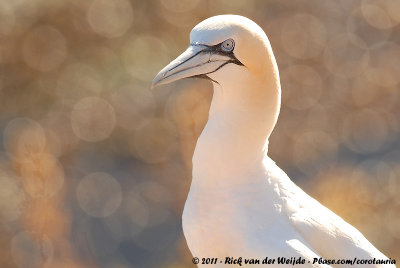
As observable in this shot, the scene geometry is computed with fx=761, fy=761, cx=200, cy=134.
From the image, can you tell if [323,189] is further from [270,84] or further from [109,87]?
[270,84]

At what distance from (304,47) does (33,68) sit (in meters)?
3.51

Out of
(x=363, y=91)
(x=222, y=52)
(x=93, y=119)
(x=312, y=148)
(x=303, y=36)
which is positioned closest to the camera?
(x=222, y=52)

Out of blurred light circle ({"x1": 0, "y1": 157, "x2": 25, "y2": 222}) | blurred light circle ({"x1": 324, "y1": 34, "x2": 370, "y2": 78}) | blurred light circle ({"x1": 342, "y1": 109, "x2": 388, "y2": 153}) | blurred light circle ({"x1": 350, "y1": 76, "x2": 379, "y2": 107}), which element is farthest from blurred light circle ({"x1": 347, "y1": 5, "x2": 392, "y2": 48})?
blurred light circle ({"x1": 0, "y1": 157, "x2": 25, "y2": 222})

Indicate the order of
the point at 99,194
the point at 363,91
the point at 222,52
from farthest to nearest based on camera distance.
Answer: the point at 363,91, the point at 99,194, the point at 222,52

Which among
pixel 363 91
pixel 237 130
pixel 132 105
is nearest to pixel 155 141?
pixel 132 105

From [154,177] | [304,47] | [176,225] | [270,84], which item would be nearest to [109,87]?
[154,177]

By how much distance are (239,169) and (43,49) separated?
20.9 feet

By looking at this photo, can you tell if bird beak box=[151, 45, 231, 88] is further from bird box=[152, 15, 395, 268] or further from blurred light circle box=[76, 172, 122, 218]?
blurred light circle box=[76, 172, 122, 218]

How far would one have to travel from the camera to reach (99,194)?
8.44m

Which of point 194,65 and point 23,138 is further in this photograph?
point 23,138

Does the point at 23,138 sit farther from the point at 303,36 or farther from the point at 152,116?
the point at 303,36

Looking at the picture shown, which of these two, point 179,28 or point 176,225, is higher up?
point 179,28

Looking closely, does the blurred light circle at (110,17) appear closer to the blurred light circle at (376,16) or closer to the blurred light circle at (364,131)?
the blurred light circle at (364,131)

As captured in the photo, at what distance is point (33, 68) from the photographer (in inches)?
365
